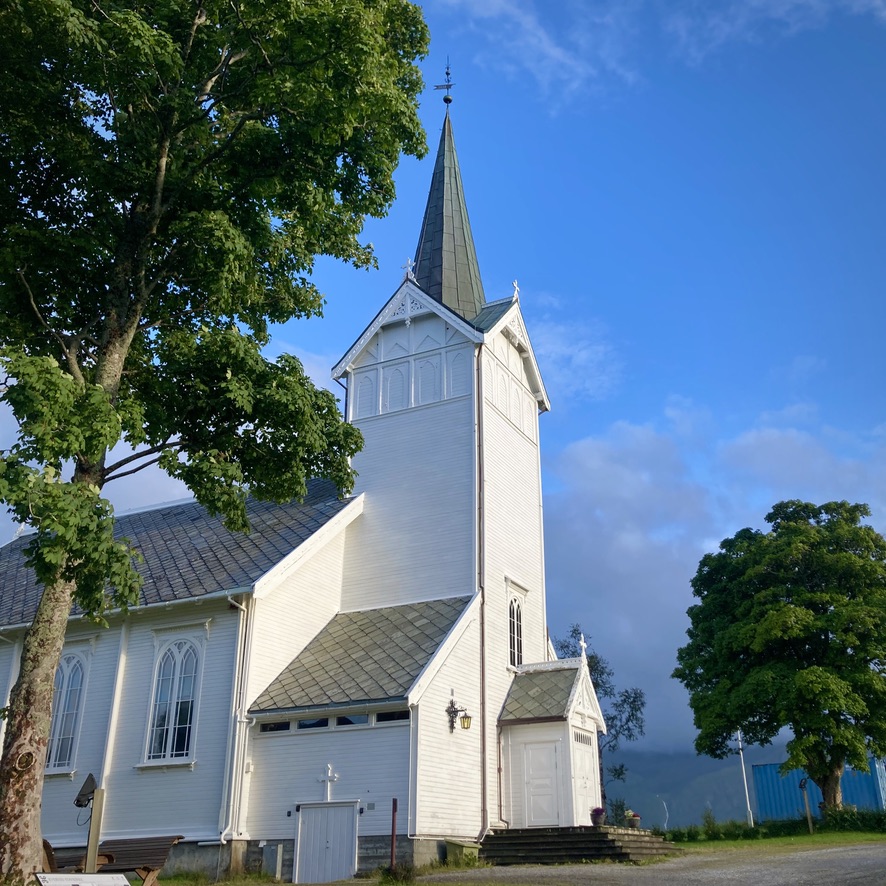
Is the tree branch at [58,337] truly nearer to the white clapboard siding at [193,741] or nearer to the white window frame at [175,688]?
the white clapboard siding at [193,741]

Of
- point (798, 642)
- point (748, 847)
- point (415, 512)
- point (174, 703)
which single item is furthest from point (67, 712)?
point (798, 642)

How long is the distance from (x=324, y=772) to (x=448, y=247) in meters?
17.2

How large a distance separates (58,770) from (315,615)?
22.3 ft

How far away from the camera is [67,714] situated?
72.2 feet

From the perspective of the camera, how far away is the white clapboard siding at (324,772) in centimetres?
1819

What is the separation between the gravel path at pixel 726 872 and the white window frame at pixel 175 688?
650cm

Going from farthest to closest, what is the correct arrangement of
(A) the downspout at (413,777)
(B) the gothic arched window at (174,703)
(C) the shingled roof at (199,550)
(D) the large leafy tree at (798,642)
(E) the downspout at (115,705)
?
(D) the large leafy tree at (798,642)
(C) the shingled roof at (199,550)
(E) the downspout at (115,705)
(B) the gothic arched window at (174,703)
(A) the downspout at (413,777)

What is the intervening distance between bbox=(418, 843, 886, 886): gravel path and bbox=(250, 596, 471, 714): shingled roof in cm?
406

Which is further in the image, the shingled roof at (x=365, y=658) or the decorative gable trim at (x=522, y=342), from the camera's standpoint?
the decorative gable trim at (x=522, y=342)

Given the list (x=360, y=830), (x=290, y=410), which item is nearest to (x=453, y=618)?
(x=360, y=830)

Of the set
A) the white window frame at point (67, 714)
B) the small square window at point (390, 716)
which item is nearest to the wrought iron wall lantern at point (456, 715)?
the small square window at point (390, 716)

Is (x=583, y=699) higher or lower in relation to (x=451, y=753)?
higher

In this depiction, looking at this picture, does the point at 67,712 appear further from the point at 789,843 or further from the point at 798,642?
the point at 798,642

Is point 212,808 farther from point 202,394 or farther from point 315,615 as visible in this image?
point 202,394
